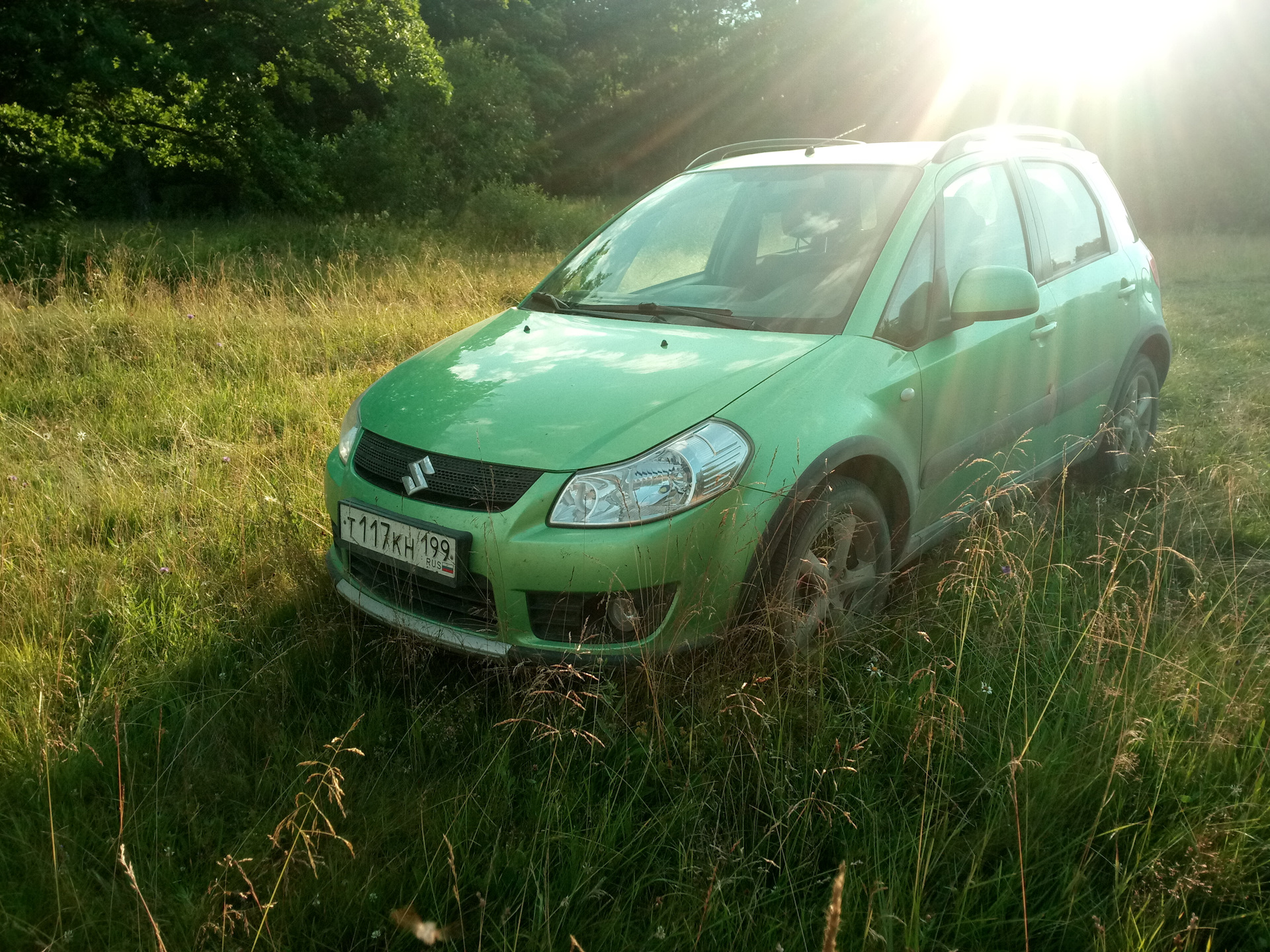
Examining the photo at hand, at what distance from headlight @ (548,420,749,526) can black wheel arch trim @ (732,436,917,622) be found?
166 mm

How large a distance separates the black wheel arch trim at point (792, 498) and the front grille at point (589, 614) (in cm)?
21

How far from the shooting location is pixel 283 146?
738 inches

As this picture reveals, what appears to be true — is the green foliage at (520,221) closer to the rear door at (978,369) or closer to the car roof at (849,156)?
the car roof at (849,156)

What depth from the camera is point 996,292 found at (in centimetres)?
306

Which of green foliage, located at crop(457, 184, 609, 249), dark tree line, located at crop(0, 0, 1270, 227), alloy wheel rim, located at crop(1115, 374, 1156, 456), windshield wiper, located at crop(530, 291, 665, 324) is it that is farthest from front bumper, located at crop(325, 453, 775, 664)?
green foliage, located at crop(457, 184, 609, 249)

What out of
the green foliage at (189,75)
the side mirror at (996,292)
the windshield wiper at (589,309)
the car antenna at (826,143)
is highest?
the green foliage at (189,75)

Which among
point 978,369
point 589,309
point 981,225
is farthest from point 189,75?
point 978,369

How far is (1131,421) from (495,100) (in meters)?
23.4

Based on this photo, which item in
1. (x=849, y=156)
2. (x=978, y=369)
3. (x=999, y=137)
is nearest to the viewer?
(x=978, y=369)

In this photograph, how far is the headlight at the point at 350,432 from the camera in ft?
10.2

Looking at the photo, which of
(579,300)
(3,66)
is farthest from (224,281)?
(3,66)

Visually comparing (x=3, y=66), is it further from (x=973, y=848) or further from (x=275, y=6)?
(x=973, y=848)

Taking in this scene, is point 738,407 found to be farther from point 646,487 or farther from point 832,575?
point 832,575

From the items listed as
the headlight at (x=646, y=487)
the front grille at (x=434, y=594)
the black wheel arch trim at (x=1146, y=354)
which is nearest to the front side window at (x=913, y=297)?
the headlight at (x=646, y=487)
